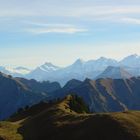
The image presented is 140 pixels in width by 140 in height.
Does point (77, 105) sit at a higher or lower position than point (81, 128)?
lower

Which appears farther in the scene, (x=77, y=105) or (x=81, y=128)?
(x=77, y=105)

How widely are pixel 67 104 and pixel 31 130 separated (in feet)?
127

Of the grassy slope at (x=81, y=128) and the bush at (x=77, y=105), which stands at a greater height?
the grassy slope at (x=81, y=128)

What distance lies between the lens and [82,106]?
13375cm

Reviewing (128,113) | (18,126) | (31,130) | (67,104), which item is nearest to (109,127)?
(128,113)

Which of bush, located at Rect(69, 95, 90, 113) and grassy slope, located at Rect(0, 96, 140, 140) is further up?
grassy slope, located at Rect(0, 96, 140, 140)

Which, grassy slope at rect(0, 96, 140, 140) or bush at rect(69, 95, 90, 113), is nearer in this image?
grassy slope at rect(0, 96, 140, 140)

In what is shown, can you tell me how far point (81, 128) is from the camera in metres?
79.0

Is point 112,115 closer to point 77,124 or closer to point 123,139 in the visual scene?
point 77,124

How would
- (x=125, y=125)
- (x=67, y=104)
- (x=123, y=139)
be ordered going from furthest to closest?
1. (x=67, y=104)
2. (x=125, y=125)
3. (x=123, y=139)

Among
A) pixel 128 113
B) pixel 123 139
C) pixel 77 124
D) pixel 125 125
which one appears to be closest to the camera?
pixel 123 139

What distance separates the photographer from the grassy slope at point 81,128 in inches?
2899

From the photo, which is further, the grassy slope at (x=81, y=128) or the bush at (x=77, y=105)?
the bush at (x=77, y=105)

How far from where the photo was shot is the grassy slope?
7362cm
